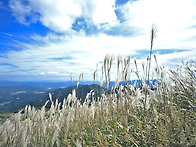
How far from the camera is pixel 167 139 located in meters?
2.23

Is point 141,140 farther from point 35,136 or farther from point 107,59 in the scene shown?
point 35,136

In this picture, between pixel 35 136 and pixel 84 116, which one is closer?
pixel 35 136

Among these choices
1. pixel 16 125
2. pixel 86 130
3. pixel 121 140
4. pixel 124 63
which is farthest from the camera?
pixel 86 130

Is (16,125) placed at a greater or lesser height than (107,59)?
lesser

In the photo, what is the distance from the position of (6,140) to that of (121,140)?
6.90 ft

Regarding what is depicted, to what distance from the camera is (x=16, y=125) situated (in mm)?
2490

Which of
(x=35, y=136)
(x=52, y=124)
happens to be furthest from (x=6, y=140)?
(x=52, y=124)

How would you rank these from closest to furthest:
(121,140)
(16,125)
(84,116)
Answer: (16,125)
(121,140)
(84,116)

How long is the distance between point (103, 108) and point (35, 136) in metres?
2.06

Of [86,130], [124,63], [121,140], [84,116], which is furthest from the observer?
[84,116]

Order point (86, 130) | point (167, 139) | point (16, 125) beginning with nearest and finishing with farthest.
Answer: point (167, 139) < point (16, 125) < point (86, 130)

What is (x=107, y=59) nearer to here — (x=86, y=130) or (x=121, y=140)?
(x=121, y=140)

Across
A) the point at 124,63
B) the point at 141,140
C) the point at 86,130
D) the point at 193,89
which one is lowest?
the point at 86,130

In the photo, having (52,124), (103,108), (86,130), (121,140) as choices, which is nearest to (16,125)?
(52,124)
